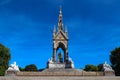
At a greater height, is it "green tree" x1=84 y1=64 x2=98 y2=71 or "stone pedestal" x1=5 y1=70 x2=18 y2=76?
"green tree" x1=84 y1=64 x2=98 y2=71

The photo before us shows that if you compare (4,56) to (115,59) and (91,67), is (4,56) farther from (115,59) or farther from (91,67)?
(91,67)

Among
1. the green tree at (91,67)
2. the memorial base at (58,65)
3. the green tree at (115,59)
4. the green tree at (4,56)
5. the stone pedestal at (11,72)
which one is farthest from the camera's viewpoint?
the green tree at (91,67)

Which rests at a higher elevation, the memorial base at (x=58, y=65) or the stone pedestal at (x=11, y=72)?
the memorial base at (x=58, y=65)

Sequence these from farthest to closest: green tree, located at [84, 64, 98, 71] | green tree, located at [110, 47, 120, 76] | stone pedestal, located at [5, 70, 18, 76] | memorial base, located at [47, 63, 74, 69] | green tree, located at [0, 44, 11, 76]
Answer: green tree, located at [84, 64, 98, 71], green tree, located at [110, 47, 120, 76], green tree, located at [0, 44, 11, 76], memorial base, located at [47, 63, 74, 69], stone pedestal, located at [5, 70, 18, 76]

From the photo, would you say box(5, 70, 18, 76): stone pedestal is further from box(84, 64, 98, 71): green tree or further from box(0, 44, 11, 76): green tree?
box(84, 64, 98, 71): green tree

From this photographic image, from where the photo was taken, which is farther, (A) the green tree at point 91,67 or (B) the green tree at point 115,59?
(A) the green tree at point 91,67

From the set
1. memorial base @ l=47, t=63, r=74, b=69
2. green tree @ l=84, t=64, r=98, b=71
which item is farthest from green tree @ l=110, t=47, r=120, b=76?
memorial base @ l=47, t=63, r=74, b=69

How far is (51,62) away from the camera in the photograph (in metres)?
40.6

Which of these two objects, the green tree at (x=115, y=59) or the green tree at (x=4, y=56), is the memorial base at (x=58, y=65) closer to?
the green tree at (x=4, y=56)

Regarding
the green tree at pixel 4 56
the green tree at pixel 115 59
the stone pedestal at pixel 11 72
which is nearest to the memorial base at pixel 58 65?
the stone pedestal at pixel 11 72

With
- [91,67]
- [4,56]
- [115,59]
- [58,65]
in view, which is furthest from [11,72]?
[91,67]

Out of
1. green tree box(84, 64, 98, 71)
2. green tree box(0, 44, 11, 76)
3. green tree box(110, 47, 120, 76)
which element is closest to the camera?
green tree box(0, 44, 11, 76)

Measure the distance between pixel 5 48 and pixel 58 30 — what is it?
13.4 meters

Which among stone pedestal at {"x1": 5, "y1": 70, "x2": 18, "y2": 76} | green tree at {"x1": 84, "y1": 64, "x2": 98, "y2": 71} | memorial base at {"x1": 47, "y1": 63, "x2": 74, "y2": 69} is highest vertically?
green tree at {"x1": 84, "y1": 64, "x2": 98, "y2": 71}
